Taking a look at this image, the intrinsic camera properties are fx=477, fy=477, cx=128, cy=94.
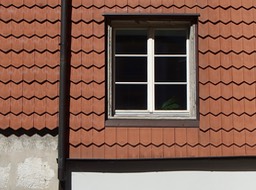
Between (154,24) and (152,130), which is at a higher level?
(154,24)

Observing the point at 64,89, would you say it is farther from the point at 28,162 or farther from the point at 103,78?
the point at 28,162

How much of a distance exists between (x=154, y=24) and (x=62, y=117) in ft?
6.34

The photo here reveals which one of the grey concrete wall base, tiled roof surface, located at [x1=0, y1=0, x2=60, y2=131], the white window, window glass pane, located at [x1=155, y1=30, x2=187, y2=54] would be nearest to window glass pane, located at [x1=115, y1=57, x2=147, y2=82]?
the white window

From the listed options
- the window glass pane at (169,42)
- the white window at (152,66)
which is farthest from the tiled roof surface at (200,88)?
the window glass pane at (169,42)

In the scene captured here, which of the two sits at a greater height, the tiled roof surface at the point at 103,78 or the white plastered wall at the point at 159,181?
the tiled roof surface at the point at 103,78

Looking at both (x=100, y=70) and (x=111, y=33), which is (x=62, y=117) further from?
(x=111, y=33)

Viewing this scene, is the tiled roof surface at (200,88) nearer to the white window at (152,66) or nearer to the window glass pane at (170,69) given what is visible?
Answer: the white window at (152,66)

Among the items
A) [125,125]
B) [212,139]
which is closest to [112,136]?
[125,125]

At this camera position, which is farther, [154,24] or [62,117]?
[154,24]

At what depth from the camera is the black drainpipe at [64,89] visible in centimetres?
656

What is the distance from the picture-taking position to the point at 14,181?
665cm

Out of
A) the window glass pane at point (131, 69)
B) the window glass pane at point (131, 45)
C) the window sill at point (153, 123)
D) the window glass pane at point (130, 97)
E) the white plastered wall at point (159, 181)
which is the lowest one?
the white plastered wall at point (159, 181)

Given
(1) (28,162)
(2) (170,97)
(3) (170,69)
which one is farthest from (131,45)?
(1) (28,162)

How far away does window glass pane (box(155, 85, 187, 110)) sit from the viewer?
7.04 meters
